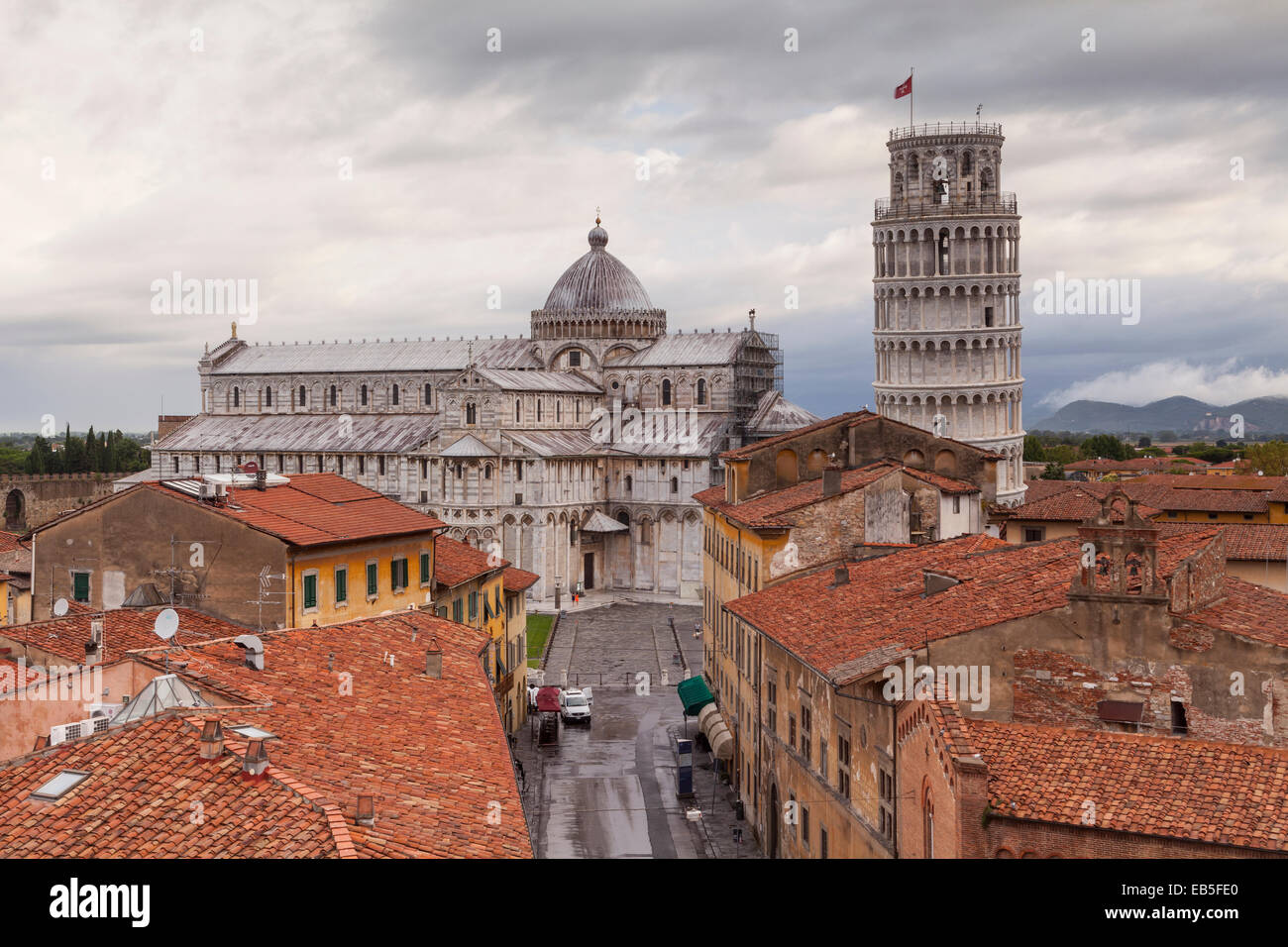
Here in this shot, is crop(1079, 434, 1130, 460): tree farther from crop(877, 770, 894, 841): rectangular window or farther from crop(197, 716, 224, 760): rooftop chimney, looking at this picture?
crop(197, 716, 224, 760): rooftop chimney

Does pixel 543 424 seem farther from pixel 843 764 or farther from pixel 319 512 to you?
pixel 843 764

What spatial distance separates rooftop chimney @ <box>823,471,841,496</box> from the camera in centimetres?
3584

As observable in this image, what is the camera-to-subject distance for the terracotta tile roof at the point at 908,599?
71.1 feet

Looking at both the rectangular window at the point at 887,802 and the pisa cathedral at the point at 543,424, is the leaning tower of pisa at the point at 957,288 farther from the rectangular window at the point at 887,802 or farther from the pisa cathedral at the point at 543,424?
the rectangular window at the point at 887,802

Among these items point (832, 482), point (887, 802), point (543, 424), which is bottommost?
point (887, 802)

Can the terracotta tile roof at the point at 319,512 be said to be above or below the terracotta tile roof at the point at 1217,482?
above

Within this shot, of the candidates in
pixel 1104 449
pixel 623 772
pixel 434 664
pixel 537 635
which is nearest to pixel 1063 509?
pixel 623 772

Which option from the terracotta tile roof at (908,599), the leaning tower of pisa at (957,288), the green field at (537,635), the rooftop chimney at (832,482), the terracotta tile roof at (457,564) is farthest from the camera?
the leaning tower of pisa at (957,288)

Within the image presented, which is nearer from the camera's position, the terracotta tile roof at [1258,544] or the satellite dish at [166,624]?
the satellite dish at [166,624]

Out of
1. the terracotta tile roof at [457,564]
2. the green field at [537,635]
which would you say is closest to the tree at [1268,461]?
the green field at [537,635]

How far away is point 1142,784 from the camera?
1688 cm

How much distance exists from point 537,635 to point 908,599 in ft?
154

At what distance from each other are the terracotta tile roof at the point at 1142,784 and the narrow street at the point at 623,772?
15090mm
